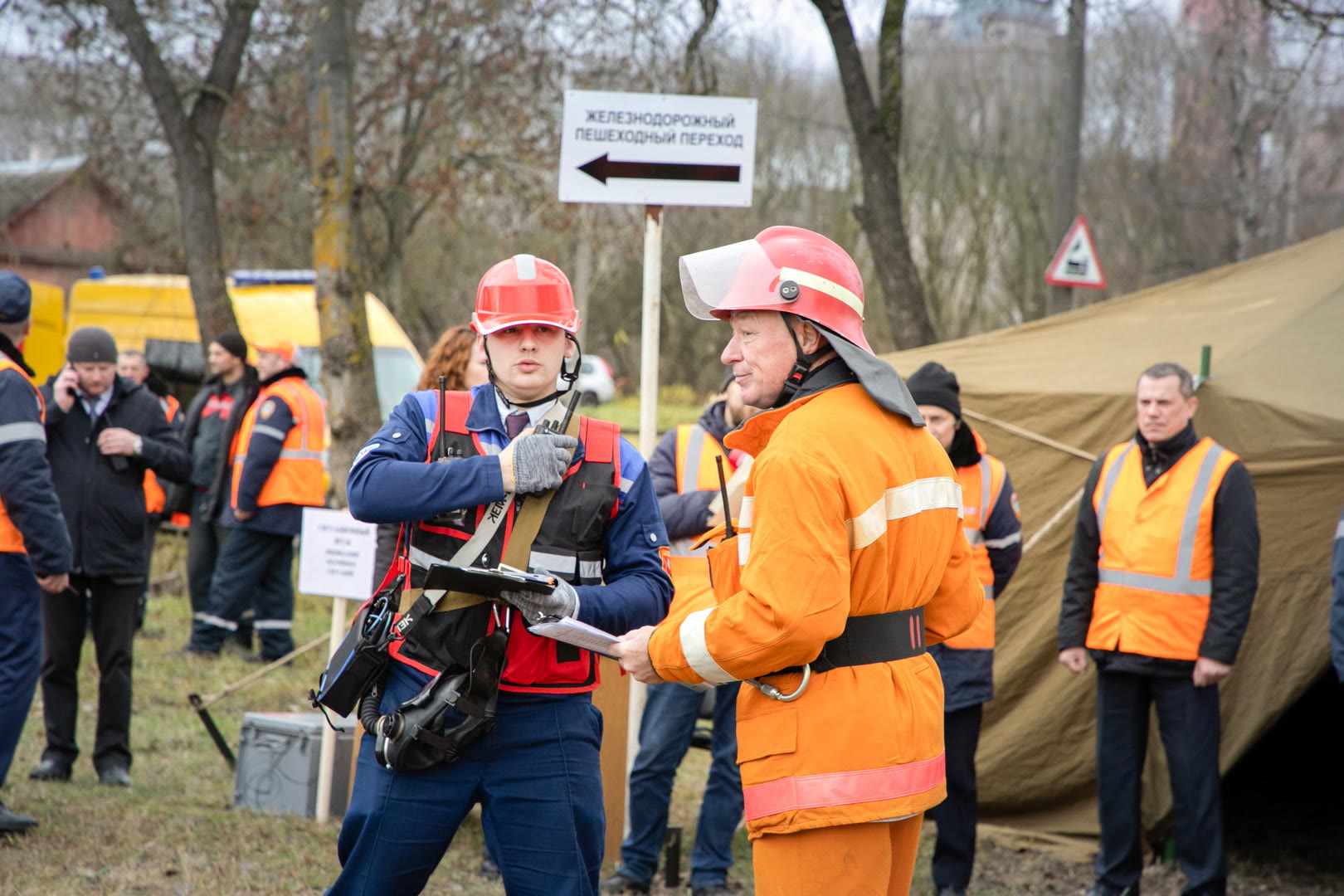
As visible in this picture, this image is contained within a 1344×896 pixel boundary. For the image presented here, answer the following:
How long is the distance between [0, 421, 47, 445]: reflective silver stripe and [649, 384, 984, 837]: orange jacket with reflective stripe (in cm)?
340

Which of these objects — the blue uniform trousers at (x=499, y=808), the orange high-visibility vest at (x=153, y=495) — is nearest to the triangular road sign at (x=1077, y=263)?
the orange high-visibility vest at (x=153, y=495)

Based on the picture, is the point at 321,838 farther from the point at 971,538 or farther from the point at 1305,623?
the point at 1305,623

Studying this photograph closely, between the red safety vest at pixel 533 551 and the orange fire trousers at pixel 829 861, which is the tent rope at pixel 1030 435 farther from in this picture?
the orange fire trousers at pixel 829 861

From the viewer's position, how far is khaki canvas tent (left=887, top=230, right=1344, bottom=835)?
560cm

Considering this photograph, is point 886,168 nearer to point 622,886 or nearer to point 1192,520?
point 1192,520

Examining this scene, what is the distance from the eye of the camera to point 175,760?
6637 mm

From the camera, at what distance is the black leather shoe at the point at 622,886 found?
16.3 feet

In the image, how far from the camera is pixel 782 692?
253 cm

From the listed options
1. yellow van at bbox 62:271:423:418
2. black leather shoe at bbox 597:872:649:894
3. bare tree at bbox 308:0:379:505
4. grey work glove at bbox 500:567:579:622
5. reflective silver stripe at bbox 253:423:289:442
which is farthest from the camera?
yellow van at bbox 62:271:423:418

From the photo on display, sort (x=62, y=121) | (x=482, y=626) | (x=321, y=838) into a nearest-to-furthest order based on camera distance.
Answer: (x=482, y=626), (x=321, y=838), (x=62, y=121)

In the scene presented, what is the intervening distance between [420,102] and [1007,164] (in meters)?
12.5

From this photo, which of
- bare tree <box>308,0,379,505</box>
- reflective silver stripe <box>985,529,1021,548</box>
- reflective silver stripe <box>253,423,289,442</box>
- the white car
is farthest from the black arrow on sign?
the white car

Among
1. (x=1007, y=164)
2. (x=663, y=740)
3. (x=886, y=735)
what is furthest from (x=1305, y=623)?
(x=1007, y=164)

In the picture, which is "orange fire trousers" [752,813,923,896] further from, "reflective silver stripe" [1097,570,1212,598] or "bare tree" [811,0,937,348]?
"bare tree" [811,0,937,348]
